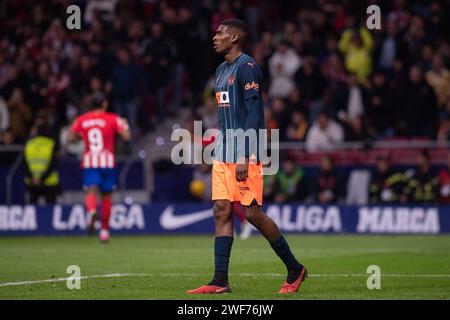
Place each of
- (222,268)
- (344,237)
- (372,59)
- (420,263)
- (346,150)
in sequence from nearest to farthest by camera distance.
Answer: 1. (222,268)
2. (420,263)
3. (344,237)
4. (346,150)
5. (372,59)

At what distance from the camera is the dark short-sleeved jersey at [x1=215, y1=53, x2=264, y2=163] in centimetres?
1067

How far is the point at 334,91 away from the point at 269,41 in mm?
2063

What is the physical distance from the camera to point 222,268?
35.1ft

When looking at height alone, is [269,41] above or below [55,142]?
above

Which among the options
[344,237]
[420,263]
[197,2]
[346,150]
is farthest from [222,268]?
[197,2]

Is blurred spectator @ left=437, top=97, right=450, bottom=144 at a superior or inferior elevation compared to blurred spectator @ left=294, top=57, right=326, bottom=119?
inferior

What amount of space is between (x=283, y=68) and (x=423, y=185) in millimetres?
4568

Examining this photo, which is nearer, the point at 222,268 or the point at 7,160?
the point at 222,268

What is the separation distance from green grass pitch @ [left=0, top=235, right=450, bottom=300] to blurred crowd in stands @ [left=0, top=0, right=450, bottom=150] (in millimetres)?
3671

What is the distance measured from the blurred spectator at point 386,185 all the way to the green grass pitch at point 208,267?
4.67ft

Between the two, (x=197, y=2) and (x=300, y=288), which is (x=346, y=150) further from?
(x=300, y=288)

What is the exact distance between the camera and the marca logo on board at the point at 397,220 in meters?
21.5

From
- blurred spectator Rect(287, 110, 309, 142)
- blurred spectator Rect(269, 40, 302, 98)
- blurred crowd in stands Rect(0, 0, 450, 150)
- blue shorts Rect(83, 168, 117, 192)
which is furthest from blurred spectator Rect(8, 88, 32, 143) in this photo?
blurred spectator Rect(287, 110, 309, 142)

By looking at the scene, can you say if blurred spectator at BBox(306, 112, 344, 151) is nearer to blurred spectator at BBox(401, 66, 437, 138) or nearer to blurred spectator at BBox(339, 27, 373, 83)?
blurred spectator at BBox(401, 66, 437, 138)
